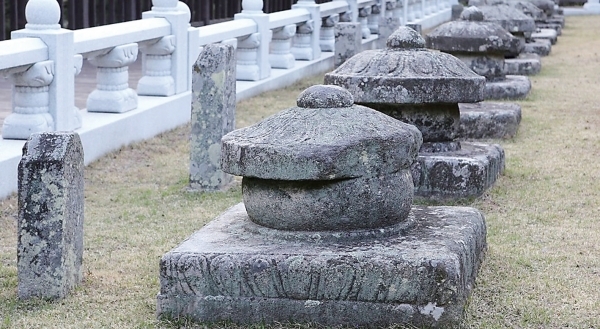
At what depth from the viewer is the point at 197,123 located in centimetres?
760

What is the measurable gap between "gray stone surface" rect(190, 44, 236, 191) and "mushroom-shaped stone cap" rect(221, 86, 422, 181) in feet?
8.38

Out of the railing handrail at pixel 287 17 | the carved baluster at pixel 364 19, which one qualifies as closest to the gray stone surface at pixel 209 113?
the railing handrail at pixel 287 17

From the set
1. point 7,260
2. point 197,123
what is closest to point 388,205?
point 7,260

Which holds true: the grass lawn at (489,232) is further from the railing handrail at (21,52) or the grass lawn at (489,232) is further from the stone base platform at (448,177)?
the railing handrail at (21,52)

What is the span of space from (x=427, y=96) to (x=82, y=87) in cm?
646

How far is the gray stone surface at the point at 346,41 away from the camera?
15.0m

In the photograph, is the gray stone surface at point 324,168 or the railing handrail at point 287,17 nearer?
the gray stone surface at point 324,168

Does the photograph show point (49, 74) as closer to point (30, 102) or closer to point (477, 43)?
point (30, 102)

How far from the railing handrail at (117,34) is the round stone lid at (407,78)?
7.50 ft

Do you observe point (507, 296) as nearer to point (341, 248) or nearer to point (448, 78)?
point (341, 248)

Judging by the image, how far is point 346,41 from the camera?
15.0 m

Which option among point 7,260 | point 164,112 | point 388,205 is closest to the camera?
point 388,205

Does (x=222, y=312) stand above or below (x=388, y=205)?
below

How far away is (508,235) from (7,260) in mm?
2889
